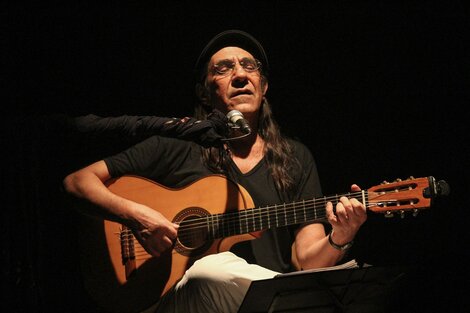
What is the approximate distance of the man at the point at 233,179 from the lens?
2.51 m

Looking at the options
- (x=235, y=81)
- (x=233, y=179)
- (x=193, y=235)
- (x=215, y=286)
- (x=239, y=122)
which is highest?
(x=235, y=81)

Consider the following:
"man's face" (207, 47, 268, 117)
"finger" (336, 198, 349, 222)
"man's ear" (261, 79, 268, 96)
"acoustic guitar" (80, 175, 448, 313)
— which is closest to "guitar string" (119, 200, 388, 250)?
"acoustic guitar" (80, 175, 448, 313)

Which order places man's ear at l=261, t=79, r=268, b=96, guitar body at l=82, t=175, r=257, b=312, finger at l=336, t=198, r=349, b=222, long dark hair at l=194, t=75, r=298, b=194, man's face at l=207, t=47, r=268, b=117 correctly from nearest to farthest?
finger at l=336, t=198, r=349, b=222 < guitar body at l=82, t=175, r=257, b=312 < long dark hair at l=194, t=75, r=298, b=194 < man's face at l=207, t=47, r=268, b=117 < man's ear at l=261, t=79, r=268, b=96

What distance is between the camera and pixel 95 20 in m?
3.48

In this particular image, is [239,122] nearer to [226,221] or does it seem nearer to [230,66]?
[226,221]

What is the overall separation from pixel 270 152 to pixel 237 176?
267 mm

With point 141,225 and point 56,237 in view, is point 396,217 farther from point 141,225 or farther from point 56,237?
point 56,237

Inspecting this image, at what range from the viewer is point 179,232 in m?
2.85

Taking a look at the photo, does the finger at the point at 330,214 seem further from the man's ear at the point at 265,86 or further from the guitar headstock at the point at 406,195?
the man's ear at the point at 265,86

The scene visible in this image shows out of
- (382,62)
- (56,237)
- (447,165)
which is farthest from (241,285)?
(382,62)

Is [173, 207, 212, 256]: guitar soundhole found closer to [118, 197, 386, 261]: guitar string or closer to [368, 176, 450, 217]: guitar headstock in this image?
[118, 197, 386, 261]: guitar string

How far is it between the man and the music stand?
368 millimetres

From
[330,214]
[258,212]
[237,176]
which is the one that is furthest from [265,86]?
[330,214]

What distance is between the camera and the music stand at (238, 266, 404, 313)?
2.01 m
